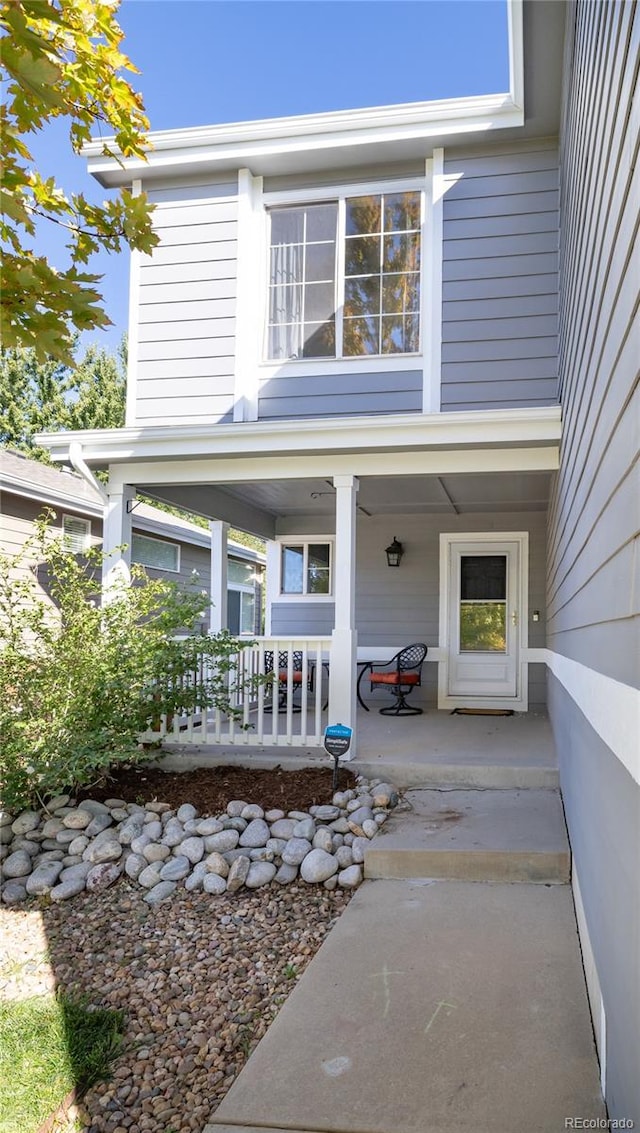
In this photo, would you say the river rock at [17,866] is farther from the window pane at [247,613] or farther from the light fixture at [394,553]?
the window pane at [247,613]

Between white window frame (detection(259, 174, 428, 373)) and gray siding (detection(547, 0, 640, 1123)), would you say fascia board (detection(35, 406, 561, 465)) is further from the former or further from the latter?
gray siding (detection(547, 0, 640, 1123))

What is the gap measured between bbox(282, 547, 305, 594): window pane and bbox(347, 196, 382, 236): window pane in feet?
13.2

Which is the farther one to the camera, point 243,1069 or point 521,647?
point 521,647

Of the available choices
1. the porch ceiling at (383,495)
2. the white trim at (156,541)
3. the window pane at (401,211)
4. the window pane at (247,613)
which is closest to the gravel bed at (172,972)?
the porch ceiling at (383,495)

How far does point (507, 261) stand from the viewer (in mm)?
5941

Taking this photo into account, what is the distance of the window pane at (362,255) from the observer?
6.39 meters

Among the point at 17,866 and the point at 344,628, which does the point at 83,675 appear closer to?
the point at 17,866

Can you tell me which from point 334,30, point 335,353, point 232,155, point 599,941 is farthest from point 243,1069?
point 334,30

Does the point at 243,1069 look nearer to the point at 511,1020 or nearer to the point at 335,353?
the point at 511,1020

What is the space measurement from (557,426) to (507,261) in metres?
1.60

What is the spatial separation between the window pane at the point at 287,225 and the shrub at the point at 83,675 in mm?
3245

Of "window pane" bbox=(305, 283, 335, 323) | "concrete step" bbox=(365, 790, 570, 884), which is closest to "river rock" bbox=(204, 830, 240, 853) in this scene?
"concrete step" bbox=(365, 790, 570, 884)

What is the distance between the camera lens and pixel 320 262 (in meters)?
6.53

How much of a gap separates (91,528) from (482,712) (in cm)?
548
